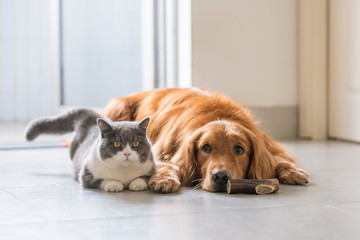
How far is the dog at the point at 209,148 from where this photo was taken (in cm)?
232

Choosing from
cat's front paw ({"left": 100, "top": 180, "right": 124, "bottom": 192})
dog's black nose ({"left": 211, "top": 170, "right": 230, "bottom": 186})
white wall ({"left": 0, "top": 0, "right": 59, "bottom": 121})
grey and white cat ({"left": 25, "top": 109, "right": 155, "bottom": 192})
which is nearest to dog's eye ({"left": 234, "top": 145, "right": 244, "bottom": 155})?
dog's black nose ({"left": 211, "top": 170, "right": 230, "bottom": 186})

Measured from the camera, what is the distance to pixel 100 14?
446cm

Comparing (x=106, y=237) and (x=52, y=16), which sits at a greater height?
(x=52, y=16)

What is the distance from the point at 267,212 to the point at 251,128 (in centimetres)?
74

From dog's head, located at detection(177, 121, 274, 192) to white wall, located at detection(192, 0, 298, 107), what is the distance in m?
A: 1.41

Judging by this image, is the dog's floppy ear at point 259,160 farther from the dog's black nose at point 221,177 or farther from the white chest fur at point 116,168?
the white chest fur at point 116,168

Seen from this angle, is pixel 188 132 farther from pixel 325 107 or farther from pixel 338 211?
pixel 325 107

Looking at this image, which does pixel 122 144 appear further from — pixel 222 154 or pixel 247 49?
pixel 247 49

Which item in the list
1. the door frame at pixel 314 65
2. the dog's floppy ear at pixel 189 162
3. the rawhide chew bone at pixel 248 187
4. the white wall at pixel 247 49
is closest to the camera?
the rawhide chew bone at pixel 248 187

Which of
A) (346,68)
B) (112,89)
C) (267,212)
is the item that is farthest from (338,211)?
(112,89)

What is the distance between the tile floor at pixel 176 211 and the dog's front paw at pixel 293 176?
0.05 meters

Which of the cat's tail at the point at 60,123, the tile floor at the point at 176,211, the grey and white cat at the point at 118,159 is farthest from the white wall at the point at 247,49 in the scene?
the grey and white cat at the point at 118,159

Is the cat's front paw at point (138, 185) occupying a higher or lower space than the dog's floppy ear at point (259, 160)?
lower

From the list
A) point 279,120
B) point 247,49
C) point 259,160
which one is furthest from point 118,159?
point 279,120
